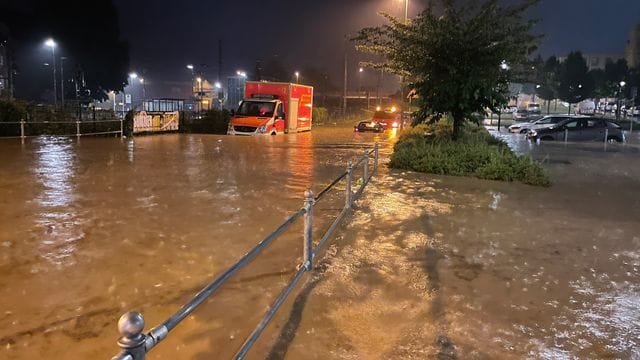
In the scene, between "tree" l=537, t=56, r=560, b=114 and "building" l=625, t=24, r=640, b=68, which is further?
"building" l=625, t=24, r=640, b=68

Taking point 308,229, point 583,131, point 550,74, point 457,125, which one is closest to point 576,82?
point 550,74

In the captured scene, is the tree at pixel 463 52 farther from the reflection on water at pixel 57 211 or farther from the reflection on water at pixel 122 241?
the reflection on water at pixel 57 211

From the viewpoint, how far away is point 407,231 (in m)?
8.46

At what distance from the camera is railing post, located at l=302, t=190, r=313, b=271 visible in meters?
5.77

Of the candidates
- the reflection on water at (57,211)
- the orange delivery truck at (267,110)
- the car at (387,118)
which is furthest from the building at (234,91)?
the reflection on water at (57,211)

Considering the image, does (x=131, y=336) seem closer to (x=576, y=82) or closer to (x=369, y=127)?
(x=369, y=127)

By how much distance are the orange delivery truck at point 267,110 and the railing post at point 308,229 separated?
23499 mm

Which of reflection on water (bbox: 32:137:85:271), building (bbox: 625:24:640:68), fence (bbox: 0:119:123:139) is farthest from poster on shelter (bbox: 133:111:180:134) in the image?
building (bbox: 625:24:640:68)

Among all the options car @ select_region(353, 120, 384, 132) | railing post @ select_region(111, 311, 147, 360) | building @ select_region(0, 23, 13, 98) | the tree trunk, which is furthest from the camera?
building @ select_region(0, 23, 13, 98)

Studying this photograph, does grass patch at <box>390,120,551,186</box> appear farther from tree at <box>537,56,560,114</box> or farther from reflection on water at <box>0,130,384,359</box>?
tree at <box>537,56,560,114</box>

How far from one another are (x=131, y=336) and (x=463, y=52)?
50.1ft

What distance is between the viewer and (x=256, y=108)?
3091 centimetres

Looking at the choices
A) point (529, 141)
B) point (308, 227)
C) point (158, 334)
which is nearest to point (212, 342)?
point (308, 227)

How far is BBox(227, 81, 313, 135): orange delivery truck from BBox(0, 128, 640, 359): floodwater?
54.8ft
